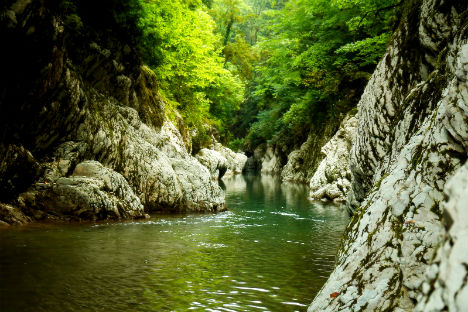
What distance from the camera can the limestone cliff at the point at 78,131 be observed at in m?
8.50

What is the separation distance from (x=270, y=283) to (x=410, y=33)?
4911 millimetres

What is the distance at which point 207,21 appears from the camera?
2466 centimetres

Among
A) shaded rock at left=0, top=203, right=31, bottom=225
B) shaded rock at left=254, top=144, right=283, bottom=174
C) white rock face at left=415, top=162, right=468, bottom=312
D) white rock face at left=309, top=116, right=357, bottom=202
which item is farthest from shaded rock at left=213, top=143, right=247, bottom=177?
white rock face at left=415, top=162, right=468, bottom=312

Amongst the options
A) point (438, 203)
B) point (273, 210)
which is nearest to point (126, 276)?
point (438, 203)

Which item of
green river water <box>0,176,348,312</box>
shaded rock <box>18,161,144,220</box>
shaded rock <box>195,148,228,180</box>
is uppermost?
shaded rock <box>195,148,228,180</box>

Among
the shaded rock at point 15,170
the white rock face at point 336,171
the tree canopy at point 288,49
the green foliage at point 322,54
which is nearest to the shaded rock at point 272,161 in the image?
the tree canopy at point 288,49

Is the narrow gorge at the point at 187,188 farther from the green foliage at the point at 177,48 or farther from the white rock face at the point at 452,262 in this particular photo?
the green foliage at the point at 177,48

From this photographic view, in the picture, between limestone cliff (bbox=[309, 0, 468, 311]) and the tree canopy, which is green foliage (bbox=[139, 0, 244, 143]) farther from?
limestone cliff (bbox=[309, 0, 468, 311])

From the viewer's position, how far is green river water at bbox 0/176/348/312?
15.9 feet

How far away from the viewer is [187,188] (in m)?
13.8

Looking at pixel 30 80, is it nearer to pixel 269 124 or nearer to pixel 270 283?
pixel 270 283

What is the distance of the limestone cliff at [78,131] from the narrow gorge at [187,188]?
0.15 ft

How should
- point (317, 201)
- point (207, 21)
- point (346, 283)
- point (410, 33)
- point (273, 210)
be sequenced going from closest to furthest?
point (346, 283), point (410, 33), point (273, 210), point (317, 201), point (207, 21)

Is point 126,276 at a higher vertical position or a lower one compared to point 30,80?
lower
